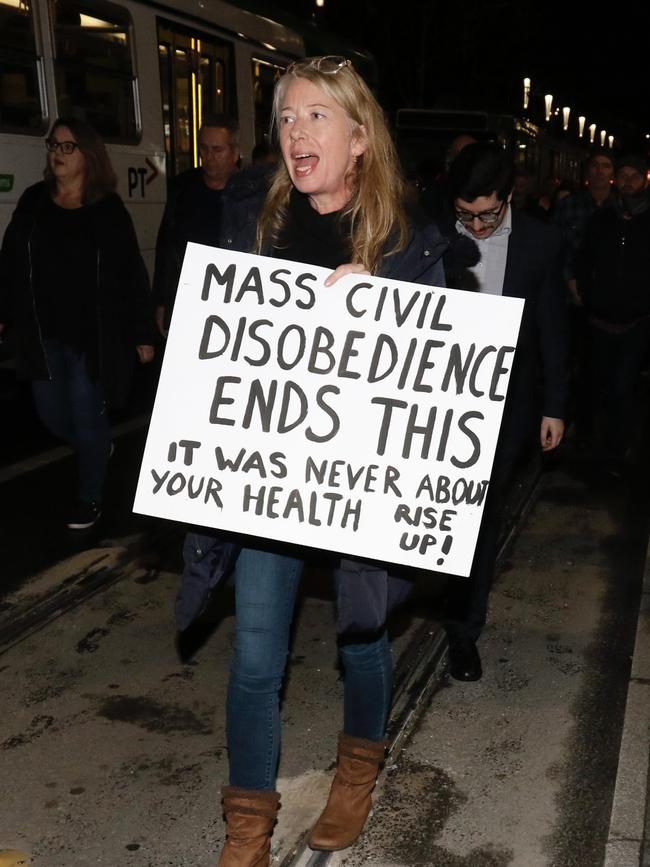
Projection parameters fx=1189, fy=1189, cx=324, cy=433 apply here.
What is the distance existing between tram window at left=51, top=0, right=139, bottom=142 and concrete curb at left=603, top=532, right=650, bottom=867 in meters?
6.80

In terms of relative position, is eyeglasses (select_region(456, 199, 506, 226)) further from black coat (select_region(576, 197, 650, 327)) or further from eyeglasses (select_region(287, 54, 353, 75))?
black coat (select_region(576, 197, 650, 327))

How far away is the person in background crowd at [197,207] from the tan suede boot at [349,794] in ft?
12.6

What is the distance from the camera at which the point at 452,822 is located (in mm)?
3367

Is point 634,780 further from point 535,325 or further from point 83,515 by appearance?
point 83,515

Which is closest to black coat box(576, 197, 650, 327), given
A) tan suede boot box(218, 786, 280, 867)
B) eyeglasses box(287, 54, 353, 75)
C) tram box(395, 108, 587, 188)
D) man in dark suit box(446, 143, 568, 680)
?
man in dark suit box(446, 143, 568, 680)

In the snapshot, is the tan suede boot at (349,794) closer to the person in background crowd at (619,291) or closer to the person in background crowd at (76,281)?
the person in background crowd at (76,281)

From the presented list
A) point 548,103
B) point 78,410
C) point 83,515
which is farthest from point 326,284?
point 548,103

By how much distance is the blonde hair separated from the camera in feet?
9.29

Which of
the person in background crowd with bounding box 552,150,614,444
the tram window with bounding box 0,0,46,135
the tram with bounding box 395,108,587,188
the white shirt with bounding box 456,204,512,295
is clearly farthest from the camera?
the tram with bounding box 395,108,587,188

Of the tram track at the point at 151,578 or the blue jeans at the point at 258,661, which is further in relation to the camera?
the tram track at the point at 151,578

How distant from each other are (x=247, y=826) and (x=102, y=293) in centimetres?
329

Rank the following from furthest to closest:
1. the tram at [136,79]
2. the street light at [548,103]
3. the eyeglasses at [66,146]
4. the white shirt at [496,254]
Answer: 1. the street light at [548,103]
2. the tram at [136,79]
3. the eyeglasses at [66,146]
4. the white shirt at [496,254]

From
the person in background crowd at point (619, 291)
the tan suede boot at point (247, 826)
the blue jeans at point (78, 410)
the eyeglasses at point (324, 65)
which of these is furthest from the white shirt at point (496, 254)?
the person in background crowd at point (619, 291)

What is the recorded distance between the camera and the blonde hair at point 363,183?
111 inches
